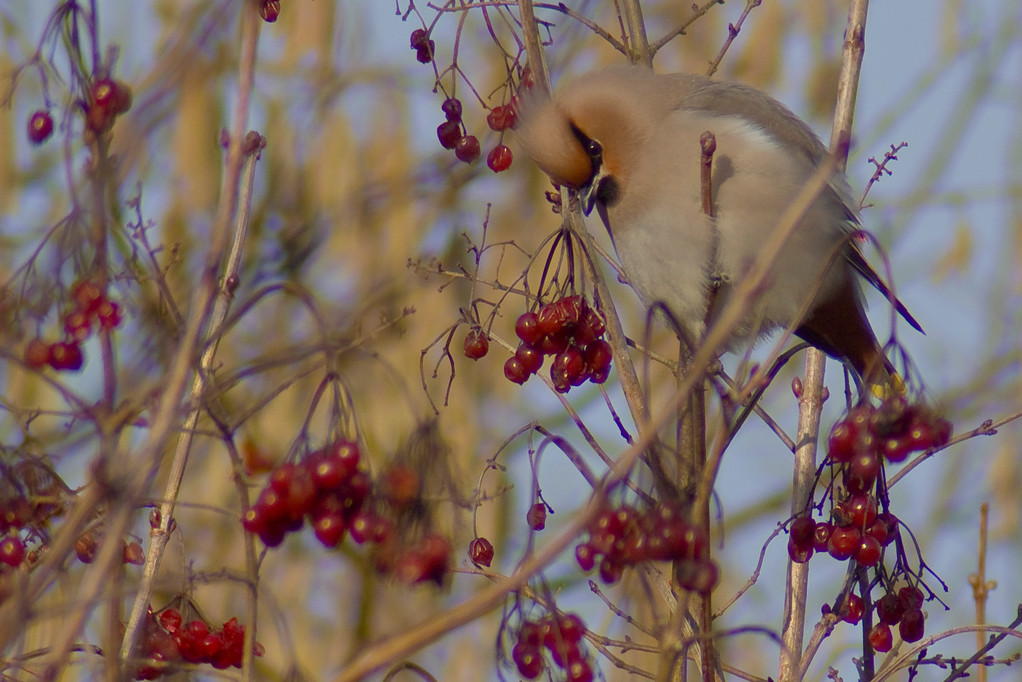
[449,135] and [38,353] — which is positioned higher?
[449,135]

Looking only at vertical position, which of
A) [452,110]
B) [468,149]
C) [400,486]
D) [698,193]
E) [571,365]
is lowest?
[400,486]

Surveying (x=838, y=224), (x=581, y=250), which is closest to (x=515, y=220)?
(x=838, y=224)

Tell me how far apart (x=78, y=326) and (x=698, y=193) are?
189 centimetres

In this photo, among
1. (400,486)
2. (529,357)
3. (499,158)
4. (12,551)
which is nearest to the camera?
(400,486)

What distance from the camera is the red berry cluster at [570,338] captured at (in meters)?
2.27

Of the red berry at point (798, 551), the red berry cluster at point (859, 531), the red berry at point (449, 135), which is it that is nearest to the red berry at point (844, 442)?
the red berry cluster at point (859, 531)

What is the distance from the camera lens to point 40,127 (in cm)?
199

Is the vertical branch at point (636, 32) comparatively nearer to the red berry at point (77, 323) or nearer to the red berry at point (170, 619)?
the red berry at point (77, 323)

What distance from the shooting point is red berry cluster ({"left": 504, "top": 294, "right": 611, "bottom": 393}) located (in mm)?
2270

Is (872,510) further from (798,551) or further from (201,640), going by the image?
(201,640)

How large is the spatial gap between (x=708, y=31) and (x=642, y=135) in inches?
66.4

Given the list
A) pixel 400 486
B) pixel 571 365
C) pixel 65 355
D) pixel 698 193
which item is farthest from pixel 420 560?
pixel 698 193

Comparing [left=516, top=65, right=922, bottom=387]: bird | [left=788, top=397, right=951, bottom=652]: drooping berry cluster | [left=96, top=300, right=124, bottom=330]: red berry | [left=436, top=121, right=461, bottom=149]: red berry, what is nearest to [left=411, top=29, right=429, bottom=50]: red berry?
[left=436, top=121, right=461, bottom=149]: red berry

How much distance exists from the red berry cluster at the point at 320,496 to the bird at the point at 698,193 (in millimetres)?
1776
